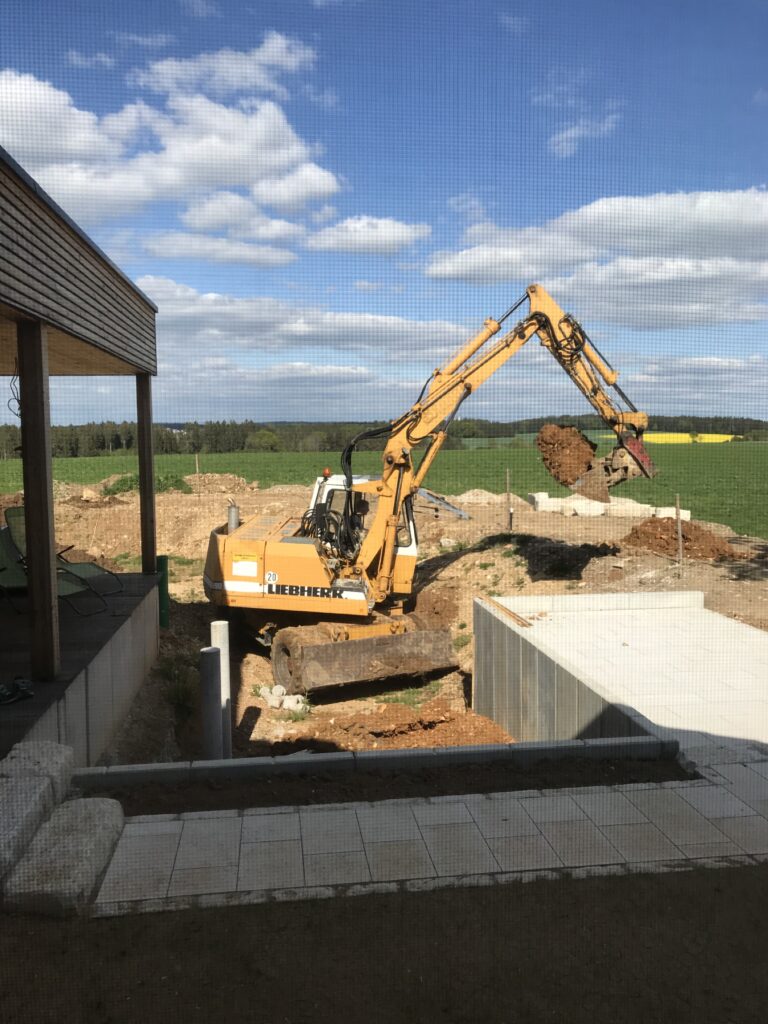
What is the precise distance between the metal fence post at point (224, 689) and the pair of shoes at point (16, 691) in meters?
1.40

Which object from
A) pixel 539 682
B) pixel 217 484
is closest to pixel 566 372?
pixel 539 682

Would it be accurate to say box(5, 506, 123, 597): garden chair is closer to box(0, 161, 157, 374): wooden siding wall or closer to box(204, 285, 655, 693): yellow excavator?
box(204, 285, 655, 693): yellow excavator

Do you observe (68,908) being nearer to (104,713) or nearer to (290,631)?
(104,713)

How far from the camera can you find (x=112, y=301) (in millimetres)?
6043

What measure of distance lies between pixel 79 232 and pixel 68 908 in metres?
3.97

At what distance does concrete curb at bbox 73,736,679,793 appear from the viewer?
3922mm

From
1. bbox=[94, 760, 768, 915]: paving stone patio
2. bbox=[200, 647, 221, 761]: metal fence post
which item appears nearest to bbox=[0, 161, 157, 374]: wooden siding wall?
bbox=[200, 647, 221, 761]: metal fence post

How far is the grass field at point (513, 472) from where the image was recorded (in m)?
24.4

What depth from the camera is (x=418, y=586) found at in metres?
11.9

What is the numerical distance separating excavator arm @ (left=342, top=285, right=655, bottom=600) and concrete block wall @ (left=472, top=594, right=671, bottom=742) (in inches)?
66.4

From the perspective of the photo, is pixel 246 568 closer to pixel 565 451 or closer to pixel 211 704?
pixel 211 704

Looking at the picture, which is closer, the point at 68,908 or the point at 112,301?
the point at 68,908

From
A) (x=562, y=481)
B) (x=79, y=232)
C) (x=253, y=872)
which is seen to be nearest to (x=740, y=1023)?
(x=253, y=872)

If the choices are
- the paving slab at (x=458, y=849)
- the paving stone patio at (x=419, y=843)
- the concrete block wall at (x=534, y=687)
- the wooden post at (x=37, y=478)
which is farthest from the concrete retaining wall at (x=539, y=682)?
the wooden post at (x=37, y=478)
